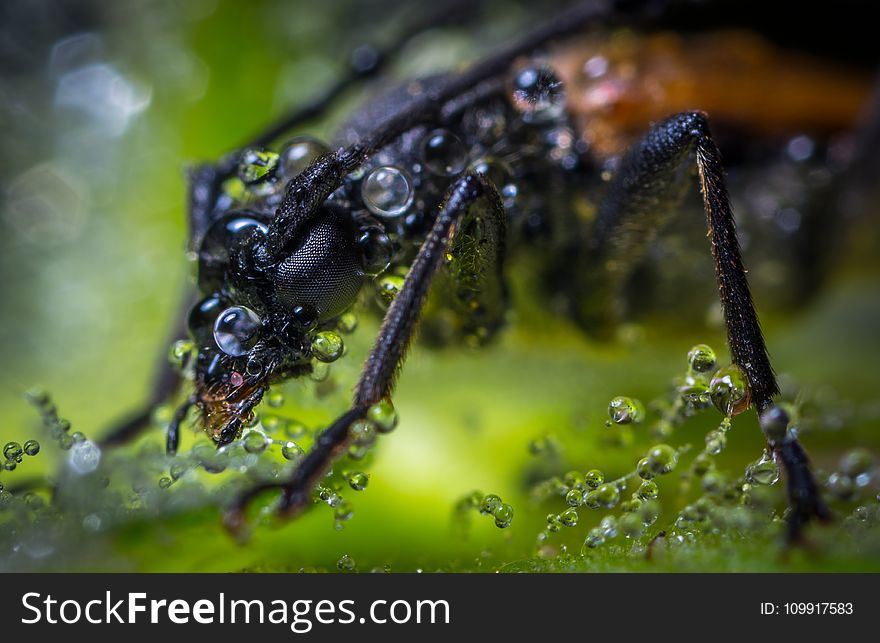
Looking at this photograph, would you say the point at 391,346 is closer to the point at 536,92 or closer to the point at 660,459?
the point at 660,459

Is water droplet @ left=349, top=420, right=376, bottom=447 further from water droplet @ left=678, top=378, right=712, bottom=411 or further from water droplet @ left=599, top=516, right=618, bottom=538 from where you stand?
water droplet @ left=678, top=378, right=712, bottom=411

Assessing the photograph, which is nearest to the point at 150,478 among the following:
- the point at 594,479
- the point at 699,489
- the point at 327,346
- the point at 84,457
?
the point at 84,457

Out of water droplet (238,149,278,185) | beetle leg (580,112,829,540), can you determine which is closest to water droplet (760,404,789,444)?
beetle leg (580,112,829,540)

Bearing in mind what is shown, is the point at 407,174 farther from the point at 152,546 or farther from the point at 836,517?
the point at 836,517

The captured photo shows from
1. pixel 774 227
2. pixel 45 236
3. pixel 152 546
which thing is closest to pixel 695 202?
pixel 774 227

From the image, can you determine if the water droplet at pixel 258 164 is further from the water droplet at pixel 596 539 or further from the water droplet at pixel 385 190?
the water droplet at pixel 596 539
